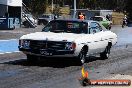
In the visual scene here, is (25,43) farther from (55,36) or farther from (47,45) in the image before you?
(55,36)

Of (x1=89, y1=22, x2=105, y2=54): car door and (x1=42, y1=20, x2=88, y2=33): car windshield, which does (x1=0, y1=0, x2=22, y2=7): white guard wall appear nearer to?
(x1=89, y1=22, x2=105, y2=54): car door

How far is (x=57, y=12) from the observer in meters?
72.6

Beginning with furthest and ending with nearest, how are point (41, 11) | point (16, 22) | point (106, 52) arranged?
point (41, 11), point (16, 22), point (106, 52)

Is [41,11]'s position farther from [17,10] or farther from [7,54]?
[7,54]

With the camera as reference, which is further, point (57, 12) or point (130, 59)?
point (57, 12)

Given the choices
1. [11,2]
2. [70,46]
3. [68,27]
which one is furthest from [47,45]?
[11,2]

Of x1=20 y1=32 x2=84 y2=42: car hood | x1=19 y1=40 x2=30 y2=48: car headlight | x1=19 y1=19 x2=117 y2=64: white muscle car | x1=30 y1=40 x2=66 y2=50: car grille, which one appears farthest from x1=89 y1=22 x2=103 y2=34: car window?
x1=19 y1=40 x2=30 y2=48: car headlight

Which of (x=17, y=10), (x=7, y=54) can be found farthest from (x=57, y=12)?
(x=7, y=54)

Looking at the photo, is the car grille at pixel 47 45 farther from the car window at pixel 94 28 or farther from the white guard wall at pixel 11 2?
the white guard wall at pixel 11 2

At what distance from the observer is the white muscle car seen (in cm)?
1345

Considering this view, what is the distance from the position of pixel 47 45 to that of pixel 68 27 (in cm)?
160

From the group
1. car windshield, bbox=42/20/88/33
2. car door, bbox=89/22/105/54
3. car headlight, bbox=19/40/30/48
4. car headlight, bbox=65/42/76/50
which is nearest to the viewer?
car headlight, bbox=65/42/76/50

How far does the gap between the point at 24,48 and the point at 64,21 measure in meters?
1.97

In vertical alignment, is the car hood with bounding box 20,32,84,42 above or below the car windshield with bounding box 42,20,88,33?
below
